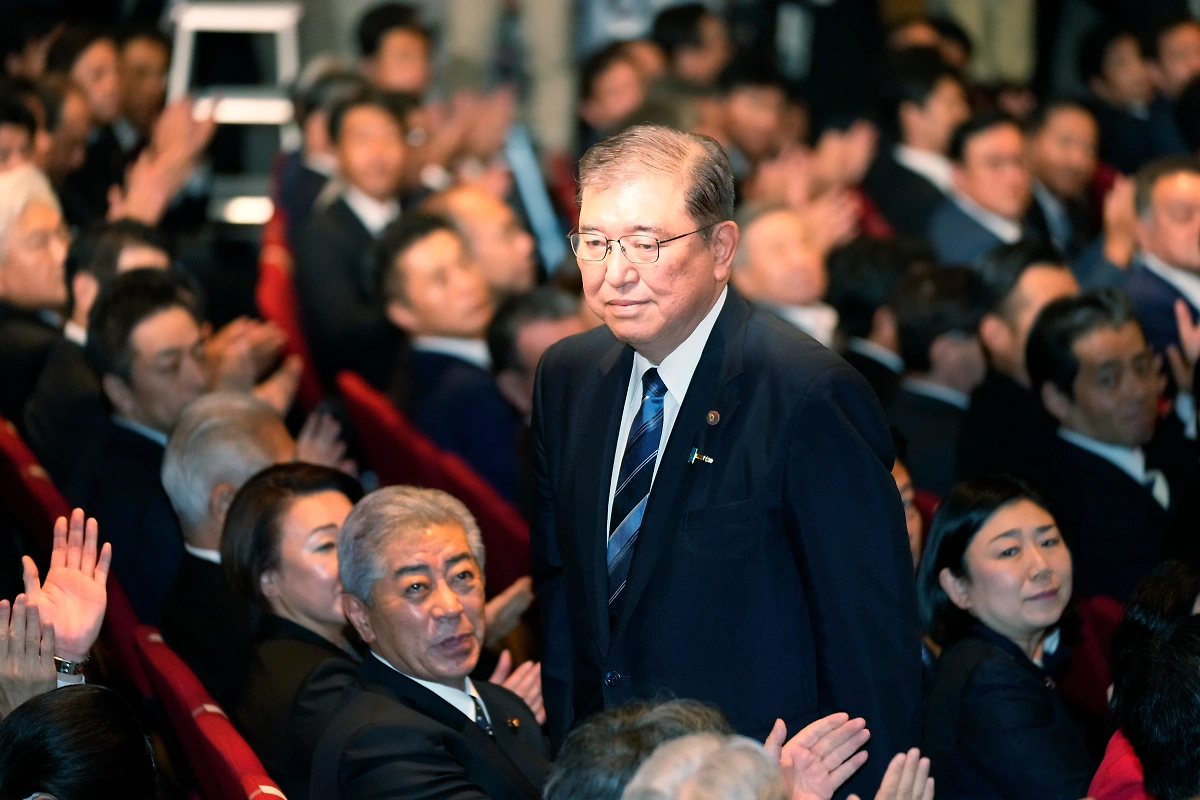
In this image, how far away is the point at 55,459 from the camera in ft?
13.6

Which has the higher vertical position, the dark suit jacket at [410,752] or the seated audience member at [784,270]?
the seated audience member at [784,270]

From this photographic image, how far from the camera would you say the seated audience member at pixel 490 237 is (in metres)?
5.59

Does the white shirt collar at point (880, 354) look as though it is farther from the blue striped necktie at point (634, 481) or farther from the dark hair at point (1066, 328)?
the blue striped necktie at point (634, 481)

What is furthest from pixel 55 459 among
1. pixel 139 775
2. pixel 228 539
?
pixel 139 775

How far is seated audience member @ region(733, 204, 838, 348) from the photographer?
17.1ft

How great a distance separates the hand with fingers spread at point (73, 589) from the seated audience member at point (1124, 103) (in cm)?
629

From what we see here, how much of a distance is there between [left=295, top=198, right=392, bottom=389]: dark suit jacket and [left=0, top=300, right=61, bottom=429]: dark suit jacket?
1.17 metres

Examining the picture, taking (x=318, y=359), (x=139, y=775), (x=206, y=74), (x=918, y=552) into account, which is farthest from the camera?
(x=206, y=74)

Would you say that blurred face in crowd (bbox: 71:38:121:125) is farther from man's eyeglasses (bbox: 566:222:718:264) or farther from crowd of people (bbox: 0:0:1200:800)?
man's eyeglasses (bbox: 566:222:718:264)

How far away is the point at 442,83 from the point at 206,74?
1.47 m

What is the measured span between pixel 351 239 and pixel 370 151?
0.45 m

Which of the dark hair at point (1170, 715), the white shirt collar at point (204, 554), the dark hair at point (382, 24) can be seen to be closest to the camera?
the dark hair at point (1170, 715)

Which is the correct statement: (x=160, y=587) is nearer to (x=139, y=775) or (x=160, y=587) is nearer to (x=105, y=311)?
(x=105, y=311)

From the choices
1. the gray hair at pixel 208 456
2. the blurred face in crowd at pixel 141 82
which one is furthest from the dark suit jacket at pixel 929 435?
the blurred face in crowd at pixel 141 82
